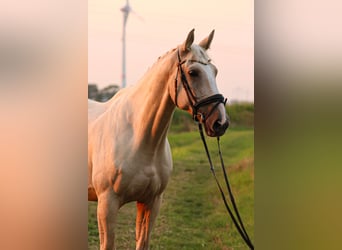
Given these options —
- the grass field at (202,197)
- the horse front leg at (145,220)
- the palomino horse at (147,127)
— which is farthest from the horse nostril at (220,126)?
the horse front leg at (145,220)

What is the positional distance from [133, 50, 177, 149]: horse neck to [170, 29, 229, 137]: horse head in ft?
0.15

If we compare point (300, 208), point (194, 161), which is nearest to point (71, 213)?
point (194, 161)

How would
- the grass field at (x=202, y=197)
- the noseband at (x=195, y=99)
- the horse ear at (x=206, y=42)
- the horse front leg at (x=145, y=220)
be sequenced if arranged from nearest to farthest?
1. the noseband at (x=195, y=99)
2. the horse ear at (x=206, y=42)
3. the horse front leg at (x=145, y=220)
4. the grass field at (x=202, y=197)

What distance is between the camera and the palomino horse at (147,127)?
2.40m

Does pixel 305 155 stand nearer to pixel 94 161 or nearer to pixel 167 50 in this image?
pixel 167 50

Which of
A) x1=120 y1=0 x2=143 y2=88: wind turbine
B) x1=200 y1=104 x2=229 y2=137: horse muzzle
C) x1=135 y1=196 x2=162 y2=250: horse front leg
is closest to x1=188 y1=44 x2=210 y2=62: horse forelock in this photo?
x1=200 y1=104 x2=229 y2=137: horse muzzle

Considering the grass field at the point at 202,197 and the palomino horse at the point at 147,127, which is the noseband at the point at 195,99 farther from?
the grass field at the point at 202,197

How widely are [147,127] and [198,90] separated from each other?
0.94 ft

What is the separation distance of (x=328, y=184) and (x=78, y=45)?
4.23 ft

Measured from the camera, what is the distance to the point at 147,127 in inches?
97.0

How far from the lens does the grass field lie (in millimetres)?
2732

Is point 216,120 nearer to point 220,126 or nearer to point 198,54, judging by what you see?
point 220,126

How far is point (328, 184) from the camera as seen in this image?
2.50 m

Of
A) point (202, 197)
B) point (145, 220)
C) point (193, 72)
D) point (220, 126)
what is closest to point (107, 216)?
point (145, 220)
